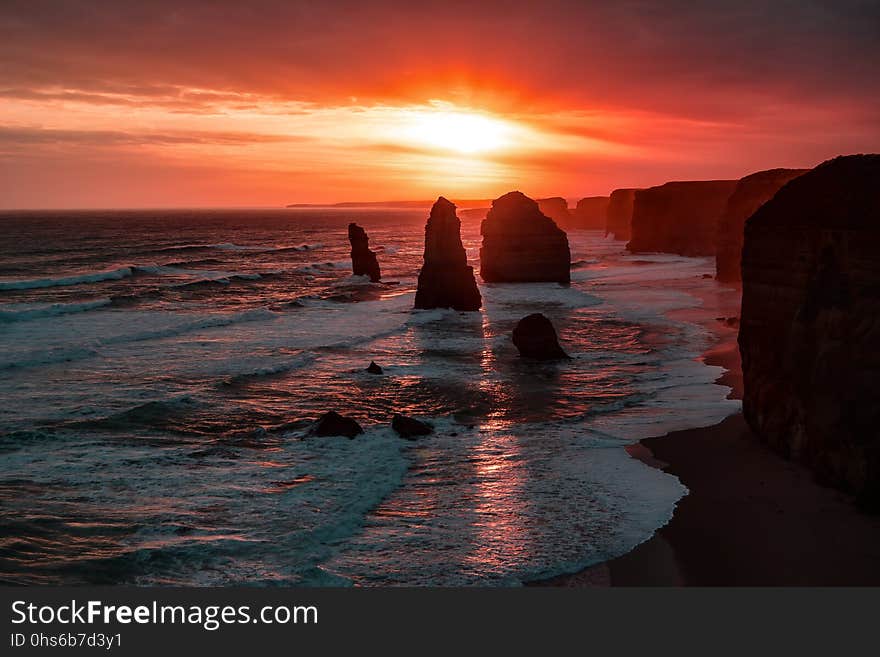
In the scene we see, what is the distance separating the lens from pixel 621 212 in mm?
157875

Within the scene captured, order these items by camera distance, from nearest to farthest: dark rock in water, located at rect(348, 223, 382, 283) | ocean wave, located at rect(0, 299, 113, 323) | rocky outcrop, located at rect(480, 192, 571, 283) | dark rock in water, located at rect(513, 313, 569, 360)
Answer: dark rock in water, located at rect(513, 313, 569, 360) → ocean wave, located at rect(0, 299, 113, 323) → rocky outcrop, located at rect(480, 192, 571, 283) → dark rock in water, located at rect(348, 223, 382, 283)

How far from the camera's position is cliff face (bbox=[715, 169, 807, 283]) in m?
59.0

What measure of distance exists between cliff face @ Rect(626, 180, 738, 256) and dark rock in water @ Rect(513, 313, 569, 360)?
7152 cm

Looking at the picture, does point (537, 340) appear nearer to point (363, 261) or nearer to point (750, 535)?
point (750, 535)

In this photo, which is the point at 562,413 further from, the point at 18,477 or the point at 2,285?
the point at 2,285

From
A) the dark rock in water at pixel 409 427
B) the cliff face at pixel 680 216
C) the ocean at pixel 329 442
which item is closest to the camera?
the ocean at pixel 329 442

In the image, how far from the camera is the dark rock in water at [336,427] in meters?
22.3

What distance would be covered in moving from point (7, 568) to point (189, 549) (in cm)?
317

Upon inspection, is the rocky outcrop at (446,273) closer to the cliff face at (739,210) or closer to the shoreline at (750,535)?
the cliff face at (739,210)

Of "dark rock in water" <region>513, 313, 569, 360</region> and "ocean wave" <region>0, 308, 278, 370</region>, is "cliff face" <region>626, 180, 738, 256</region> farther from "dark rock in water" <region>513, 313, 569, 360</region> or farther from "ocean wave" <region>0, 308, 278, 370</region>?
"dark rock in water" <region>513, 313, 569, 360</region>

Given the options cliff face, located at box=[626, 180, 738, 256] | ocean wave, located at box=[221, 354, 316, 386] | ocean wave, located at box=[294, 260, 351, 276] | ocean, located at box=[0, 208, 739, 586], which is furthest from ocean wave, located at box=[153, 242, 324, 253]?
ocean wave, located at box=[221, 354, 316, 386]

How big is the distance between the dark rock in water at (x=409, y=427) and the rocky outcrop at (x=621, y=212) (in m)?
137

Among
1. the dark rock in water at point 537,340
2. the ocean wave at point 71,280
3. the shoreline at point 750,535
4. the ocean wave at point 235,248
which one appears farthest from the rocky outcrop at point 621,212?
the shoreline at point 750,535

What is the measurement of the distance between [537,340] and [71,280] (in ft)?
171
